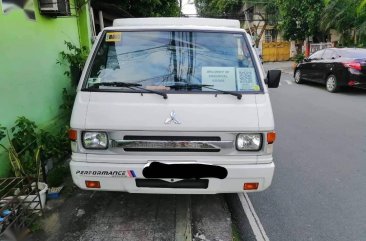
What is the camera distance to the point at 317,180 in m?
4.76

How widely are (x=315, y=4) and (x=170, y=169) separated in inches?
875

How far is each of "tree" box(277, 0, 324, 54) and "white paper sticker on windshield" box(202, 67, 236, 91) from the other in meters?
20.8

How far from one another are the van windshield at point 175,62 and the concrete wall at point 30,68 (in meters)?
1.40

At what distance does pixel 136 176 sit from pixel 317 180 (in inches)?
108

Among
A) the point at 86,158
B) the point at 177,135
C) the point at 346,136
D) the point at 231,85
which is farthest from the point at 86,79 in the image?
the point at 346,136

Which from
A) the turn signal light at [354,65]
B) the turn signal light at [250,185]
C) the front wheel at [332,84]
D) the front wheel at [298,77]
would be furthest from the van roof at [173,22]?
the front wheel at [298,77]

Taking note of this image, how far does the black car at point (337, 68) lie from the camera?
11148mm

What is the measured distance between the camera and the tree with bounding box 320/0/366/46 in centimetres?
1933

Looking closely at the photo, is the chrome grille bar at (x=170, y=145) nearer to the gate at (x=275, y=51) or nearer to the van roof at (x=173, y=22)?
the van roof at (x=173, y=22)

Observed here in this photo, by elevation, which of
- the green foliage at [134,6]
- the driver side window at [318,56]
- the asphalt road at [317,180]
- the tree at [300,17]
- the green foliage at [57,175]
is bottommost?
the asphalt road at [317,180]

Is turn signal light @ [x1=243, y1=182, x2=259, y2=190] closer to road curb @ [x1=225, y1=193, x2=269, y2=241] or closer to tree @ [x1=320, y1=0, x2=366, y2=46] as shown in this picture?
road curb @ [x1=225, y1=193, x2=269, y2=241]

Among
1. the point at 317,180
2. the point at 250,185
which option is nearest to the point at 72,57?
the point at 250,185

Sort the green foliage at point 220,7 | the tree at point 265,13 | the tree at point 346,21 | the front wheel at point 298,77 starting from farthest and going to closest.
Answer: the green foliage at point 220,7 < the tree at point 265,13 < the tree at point 346,21 < the front wheel at point 298,77

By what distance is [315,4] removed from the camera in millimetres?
22219
